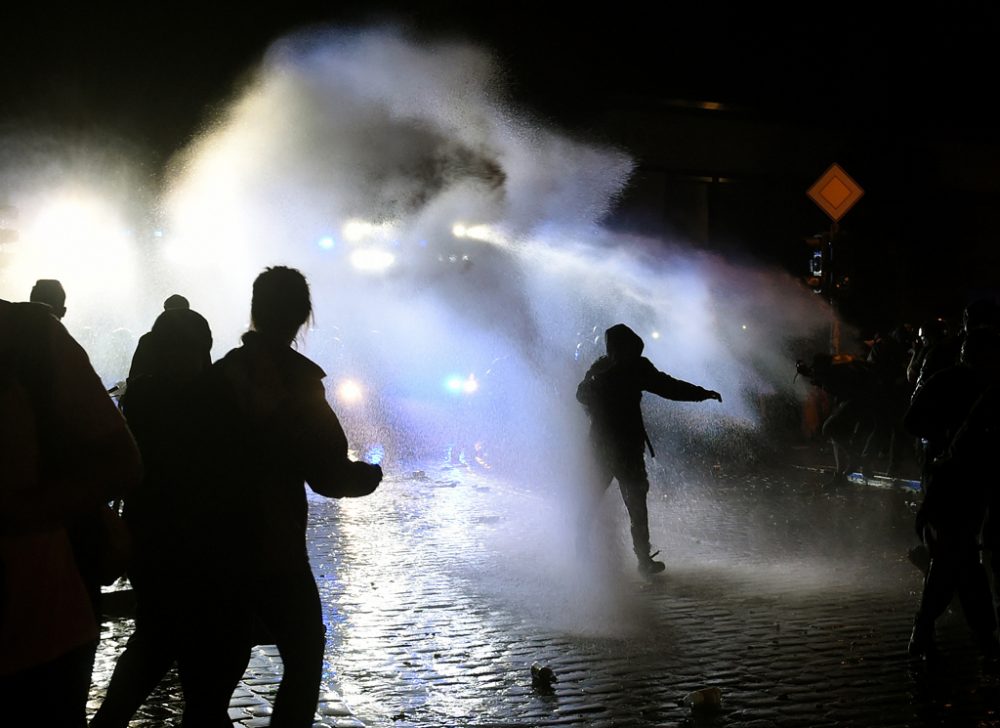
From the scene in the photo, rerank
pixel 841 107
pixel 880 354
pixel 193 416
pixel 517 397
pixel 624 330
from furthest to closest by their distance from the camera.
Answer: pixel 841 107 < pixel 517 397 < pixel 880 354 < pixel 624 330 < pixel 193 416

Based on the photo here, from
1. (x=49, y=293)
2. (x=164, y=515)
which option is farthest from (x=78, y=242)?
(x=164, y=515)

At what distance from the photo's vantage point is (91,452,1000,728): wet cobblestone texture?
518 centimetres

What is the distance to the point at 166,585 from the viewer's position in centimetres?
323

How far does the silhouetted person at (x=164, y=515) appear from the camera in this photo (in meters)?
3.17

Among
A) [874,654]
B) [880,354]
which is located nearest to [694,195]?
[880,354]

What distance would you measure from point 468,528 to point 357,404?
19.6m

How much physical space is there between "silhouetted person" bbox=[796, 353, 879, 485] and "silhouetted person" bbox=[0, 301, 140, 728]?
13.4m

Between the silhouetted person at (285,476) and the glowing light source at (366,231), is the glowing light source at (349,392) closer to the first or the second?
the glowing light source at (366,231)

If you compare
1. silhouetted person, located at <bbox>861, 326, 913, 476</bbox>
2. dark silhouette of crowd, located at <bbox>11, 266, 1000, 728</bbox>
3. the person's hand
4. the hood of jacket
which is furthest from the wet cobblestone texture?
silhouetted person, located at <bbox>861, 326, 913, 476</bbox>

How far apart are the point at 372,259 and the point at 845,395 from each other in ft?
65.0

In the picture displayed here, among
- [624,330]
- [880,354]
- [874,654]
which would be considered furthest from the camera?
[880,354]

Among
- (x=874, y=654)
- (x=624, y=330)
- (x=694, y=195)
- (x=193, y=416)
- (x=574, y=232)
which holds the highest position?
(x=694, y=195)

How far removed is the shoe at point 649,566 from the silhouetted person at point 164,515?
5250 millimetres

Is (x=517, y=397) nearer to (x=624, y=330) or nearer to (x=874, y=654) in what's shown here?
(x=624, y=330)
